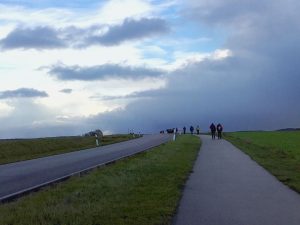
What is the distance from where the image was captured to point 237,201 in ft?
42.7

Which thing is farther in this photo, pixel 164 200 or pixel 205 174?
pixel 205 174

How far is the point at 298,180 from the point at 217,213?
6759 mm

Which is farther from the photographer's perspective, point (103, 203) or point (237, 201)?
point (237, 201)

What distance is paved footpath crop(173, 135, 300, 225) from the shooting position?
34.7 feet

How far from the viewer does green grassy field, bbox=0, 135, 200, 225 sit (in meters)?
10.5

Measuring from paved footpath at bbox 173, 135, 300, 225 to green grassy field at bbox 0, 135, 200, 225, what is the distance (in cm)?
41

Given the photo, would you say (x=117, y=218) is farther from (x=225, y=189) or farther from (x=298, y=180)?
(x=298, y=180)

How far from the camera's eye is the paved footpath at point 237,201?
1058cm

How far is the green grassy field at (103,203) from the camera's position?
1048cm

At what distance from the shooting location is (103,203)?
40.8ft

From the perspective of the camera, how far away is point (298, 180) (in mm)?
17266

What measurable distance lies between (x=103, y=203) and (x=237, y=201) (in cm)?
304

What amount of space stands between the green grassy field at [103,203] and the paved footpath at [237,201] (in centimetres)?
41

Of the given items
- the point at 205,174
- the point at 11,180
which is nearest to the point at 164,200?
the point at 205,174
